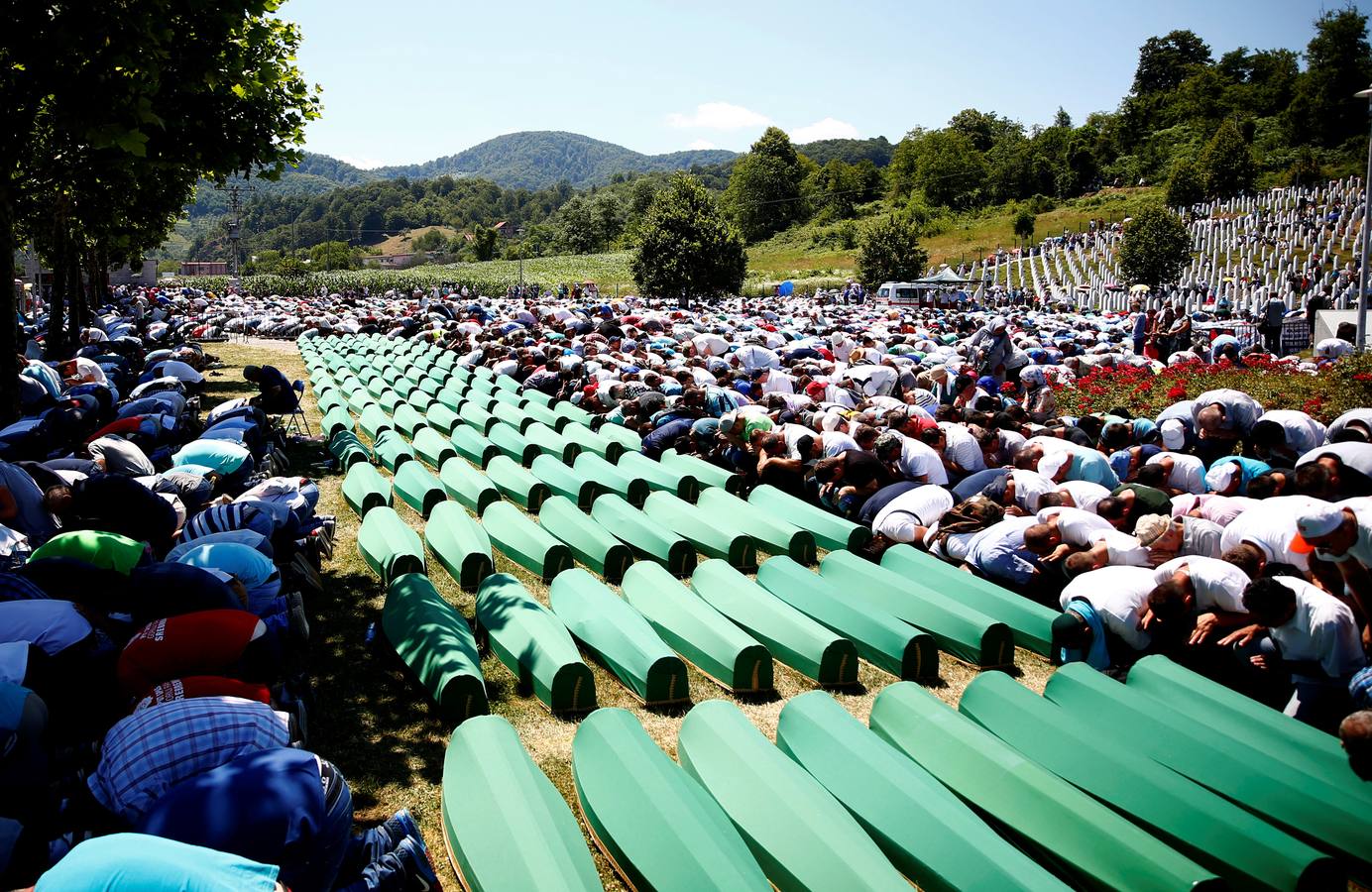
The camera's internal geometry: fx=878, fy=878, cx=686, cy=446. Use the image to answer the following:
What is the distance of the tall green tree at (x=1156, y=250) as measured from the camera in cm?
3481

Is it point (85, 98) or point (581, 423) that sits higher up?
point (85, 98)

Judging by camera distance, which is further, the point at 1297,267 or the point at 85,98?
the point at 1297,267

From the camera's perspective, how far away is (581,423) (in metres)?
13.0

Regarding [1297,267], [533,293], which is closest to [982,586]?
[1297,267]

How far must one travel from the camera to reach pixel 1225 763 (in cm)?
450

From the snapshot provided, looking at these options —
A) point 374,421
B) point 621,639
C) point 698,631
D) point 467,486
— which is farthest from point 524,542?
point 374,421

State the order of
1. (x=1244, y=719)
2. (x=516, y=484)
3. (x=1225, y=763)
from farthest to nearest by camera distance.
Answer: (x=516, y=484)
(x=1244, y=719)
(x=1225, y=763)

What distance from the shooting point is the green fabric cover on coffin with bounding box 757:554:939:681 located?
20.2 ft

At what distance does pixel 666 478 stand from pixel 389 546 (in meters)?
3.45

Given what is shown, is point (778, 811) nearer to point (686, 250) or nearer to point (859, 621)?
point (859, 621)

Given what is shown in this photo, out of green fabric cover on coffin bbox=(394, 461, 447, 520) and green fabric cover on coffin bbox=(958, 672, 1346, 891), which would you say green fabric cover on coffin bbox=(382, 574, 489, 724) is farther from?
green fabric cover on coffin bbox=(958, 672, 1346, 891)

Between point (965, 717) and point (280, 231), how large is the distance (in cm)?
17465

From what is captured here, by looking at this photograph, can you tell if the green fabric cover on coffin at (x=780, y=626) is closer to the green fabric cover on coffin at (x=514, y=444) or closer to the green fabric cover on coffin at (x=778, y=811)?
the green fabric cover on coffin at (x=778, y=811)

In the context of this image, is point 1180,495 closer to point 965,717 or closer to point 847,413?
point 965,717
